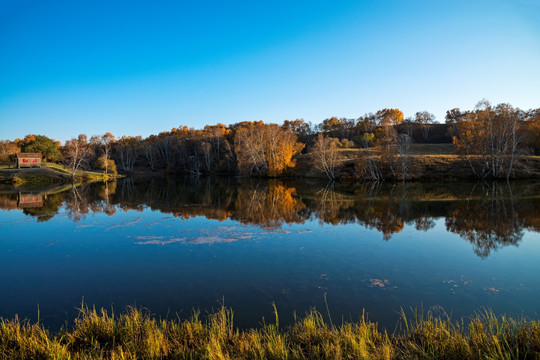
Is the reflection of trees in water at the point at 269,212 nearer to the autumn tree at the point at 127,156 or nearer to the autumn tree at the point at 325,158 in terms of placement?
the autumn tree at the point at 325,158

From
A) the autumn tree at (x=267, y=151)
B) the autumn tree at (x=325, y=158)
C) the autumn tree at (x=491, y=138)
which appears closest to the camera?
the autumn tree at (x=491, y=138)

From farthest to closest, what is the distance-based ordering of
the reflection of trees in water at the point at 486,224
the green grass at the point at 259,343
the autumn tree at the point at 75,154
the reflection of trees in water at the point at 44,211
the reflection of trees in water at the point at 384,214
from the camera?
the autumn tree at the point at 75,154, the reflection of trees in water at the point at 44,211, the reflection of trees in water at the point at 384,214, the reflection of trees in water at the point at 486,224, the green grass at the point at 259,343

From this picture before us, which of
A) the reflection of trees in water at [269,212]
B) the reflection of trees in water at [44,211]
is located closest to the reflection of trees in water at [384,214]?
the reflection of trees in water at [269,212]

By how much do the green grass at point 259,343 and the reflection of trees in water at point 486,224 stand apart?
7.37 metres

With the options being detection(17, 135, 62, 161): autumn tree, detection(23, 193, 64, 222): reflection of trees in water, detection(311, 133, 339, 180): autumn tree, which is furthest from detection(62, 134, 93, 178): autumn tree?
detection(311, 133, 339, 180): autumn tree

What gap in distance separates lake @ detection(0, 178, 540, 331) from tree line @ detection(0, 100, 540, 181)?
30.6 metres

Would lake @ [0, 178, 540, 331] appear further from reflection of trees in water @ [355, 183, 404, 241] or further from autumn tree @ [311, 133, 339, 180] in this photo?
autumn tree @ [311, 133, 339, 180]

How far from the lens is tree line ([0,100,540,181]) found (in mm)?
45281

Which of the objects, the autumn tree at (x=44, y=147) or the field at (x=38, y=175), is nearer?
the field at (x=38, y=175)

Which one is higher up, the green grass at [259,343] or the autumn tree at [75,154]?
the autumn tree at [75,154]

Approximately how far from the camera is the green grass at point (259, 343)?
4500 mm

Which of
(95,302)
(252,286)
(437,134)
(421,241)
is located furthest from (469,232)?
(437,134)

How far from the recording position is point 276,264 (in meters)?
10.2

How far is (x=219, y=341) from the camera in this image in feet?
16.5
